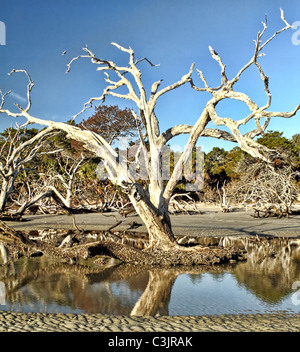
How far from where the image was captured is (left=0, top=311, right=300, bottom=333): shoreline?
4.55m

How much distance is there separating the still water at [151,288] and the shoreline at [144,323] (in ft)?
1.53

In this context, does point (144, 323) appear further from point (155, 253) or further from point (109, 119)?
point (109, 119)

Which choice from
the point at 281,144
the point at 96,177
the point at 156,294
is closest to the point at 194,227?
the point at 156,294

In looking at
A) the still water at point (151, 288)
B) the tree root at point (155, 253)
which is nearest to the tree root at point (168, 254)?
the tree root at point (155, 253)

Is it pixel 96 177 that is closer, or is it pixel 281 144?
pixel 96 177

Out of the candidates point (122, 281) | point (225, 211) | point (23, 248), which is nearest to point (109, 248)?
point (122, 281)

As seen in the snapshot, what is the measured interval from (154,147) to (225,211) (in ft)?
49.4

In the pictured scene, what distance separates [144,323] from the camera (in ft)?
15.9

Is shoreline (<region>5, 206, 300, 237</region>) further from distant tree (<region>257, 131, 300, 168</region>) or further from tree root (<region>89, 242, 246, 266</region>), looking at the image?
distant tree (<region>257, 131, 300, 168</region>)

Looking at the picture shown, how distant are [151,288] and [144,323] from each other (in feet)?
7.83

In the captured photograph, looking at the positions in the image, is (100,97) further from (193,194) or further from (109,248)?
(193,194)

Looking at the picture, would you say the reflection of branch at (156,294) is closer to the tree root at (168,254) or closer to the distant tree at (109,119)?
the tree root at (168,254)

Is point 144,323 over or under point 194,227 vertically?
under

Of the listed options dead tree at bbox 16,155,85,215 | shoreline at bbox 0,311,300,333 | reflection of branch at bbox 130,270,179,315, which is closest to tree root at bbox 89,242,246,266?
reflection of branch at bbox 130,270,179,315
